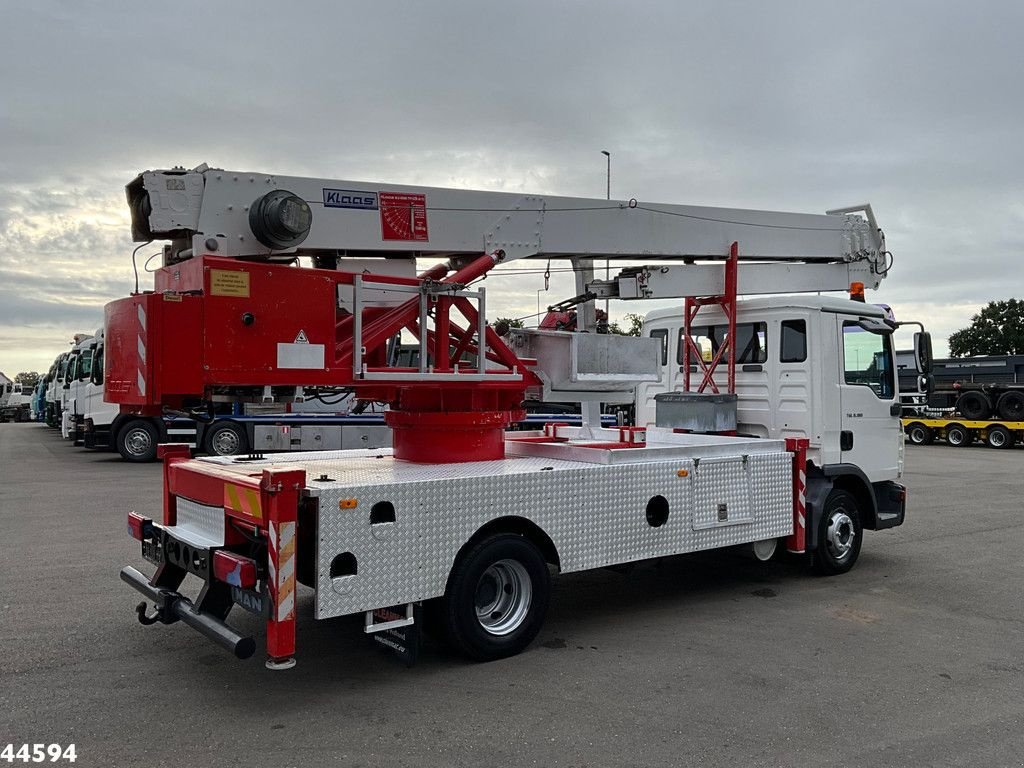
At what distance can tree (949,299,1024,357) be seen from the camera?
61.2m

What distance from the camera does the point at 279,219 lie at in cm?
517

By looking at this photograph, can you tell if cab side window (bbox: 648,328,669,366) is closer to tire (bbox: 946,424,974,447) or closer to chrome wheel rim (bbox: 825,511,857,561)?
chrome wheel rim (bbox: 825,511,857,561)

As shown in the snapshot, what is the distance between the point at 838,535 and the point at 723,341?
213cm

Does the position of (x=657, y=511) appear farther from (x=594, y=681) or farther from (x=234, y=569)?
(x=234, y=569)

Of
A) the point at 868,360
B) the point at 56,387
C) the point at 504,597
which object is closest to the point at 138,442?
the point at 56,387

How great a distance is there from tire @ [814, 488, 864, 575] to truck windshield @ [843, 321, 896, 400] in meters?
1.08

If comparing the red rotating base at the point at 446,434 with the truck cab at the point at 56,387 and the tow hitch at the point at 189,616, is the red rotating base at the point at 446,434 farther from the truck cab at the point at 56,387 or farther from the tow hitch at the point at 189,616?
the truck cab at the point at 56,387

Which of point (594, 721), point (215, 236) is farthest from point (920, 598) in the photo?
point (215, 236)

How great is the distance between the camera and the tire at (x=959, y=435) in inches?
1073

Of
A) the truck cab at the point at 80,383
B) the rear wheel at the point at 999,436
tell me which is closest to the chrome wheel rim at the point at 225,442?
the truck cab at the point at 80,383

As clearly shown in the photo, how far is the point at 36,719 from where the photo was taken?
14.2 feet

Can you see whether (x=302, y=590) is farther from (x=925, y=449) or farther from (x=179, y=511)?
(x=925, y=449)

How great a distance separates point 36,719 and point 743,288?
677cm

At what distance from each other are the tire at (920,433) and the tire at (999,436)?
6.73 feet
